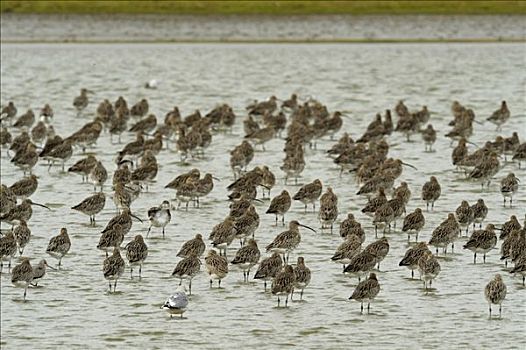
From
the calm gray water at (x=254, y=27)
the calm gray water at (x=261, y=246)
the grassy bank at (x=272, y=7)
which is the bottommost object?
the calm gray water at (x=261, y=246)

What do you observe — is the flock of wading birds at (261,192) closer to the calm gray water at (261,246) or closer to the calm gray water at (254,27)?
the calm gray water at (261,246)

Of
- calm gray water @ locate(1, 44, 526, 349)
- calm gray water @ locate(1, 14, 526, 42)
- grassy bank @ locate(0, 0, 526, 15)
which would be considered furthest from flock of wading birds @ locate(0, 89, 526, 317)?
grassy bank @ locate(0, 0, 526, 15)

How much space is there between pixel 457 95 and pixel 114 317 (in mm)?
24152

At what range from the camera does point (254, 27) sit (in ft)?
188

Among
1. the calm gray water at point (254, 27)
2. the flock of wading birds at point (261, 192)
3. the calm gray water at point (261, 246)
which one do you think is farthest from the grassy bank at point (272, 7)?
the flock of wading birds at point (261, 192)

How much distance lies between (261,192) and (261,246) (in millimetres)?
4434

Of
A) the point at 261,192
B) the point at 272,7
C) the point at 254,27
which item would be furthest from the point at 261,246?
the point at 272,7

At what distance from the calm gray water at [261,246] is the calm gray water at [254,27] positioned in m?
12.2

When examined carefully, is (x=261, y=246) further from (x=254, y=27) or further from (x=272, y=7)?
(x=272, y=7)

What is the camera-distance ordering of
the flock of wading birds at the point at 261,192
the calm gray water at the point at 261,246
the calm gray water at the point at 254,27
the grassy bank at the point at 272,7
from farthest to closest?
the grassy bank at the point at 272,7 < the calm gray water at the point at 254,27 < the flock of wading birds at the point at 261,192 < the calm gray water at the point at 261,246

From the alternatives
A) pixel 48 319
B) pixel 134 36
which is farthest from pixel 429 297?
pixel 134 36

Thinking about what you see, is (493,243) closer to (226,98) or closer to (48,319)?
(48,319)

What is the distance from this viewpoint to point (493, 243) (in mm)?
18859

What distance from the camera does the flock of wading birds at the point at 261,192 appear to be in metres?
17.8
